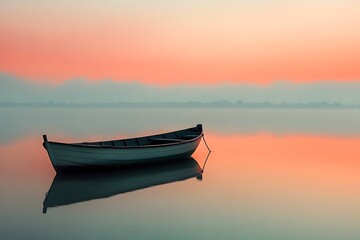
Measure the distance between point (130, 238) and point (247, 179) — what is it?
8922 millimetres

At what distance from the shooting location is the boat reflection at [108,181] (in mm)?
13469

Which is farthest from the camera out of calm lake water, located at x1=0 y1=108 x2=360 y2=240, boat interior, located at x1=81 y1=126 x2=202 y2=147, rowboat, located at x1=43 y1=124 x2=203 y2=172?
boat interior, located at x1=81 y1=126 x2=202 y2=147

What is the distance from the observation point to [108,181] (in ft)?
51.7

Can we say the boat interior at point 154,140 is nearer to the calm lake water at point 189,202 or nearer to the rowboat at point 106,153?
the rowboat at point 106,153

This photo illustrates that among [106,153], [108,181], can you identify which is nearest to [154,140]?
[106,153]

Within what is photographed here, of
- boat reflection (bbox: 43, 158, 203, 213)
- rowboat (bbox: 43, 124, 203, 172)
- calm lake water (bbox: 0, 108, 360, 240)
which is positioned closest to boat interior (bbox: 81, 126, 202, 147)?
rowboat (bbox: 43, 124, 203, 172)

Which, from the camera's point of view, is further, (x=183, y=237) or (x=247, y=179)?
(x=247, y=179)

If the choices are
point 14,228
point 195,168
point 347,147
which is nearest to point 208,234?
point 14,228

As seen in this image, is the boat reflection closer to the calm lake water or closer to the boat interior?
the calm lake water

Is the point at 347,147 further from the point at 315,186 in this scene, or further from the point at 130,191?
the point at 130,191

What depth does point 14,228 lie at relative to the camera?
9.71 metres

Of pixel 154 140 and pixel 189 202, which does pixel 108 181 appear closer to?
pixel 189 202

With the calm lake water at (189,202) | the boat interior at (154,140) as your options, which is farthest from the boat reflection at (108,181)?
the boat interior at (154,140)

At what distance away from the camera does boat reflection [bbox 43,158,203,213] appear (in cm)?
1347
